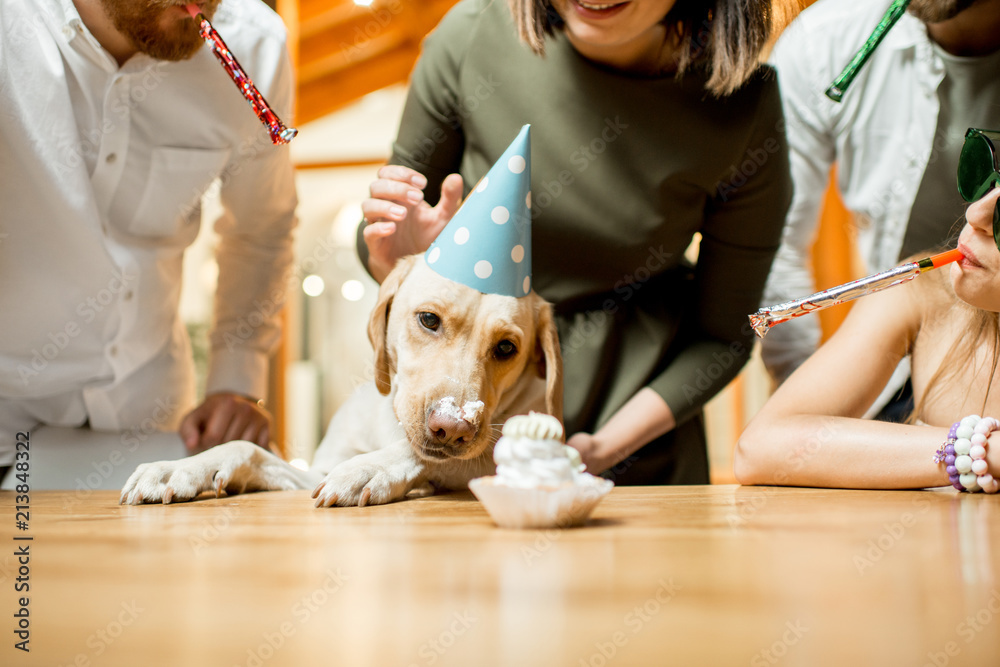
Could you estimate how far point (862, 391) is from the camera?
1315 millimetres

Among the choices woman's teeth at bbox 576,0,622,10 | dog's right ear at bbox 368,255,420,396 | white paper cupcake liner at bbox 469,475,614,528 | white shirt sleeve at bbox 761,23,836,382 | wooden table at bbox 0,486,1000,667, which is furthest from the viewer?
white shirt sleeve at bbox 761,23,836,382

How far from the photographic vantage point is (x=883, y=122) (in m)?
1.93

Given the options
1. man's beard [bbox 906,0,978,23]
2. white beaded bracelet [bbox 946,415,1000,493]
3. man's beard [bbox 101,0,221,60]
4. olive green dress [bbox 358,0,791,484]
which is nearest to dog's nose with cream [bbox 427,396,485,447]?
olive green dress [bbox 358,0,791,484]

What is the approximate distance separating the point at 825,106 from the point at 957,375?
3.25 feet

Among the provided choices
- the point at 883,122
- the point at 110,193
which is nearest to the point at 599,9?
the point at 883,122

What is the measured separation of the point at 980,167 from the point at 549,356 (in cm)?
74

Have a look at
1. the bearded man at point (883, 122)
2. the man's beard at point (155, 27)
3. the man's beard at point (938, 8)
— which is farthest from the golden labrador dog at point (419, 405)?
the man's beard at point (938, 8)

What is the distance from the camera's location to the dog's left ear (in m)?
1.39

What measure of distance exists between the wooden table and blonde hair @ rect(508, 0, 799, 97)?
898 millimetres

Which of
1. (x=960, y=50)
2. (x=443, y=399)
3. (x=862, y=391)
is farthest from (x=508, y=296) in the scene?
(x=960, y=50)

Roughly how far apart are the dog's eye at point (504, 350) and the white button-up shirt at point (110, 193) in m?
0.88

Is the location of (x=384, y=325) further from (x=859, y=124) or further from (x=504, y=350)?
(x=859, y=124)

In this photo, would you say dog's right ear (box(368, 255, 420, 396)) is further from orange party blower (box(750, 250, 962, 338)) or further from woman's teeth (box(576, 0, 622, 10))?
orange party blower (box(750, 250, 962, 338))

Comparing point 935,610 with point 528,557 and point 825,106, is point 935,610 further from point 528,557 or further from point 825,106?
point 825,106
